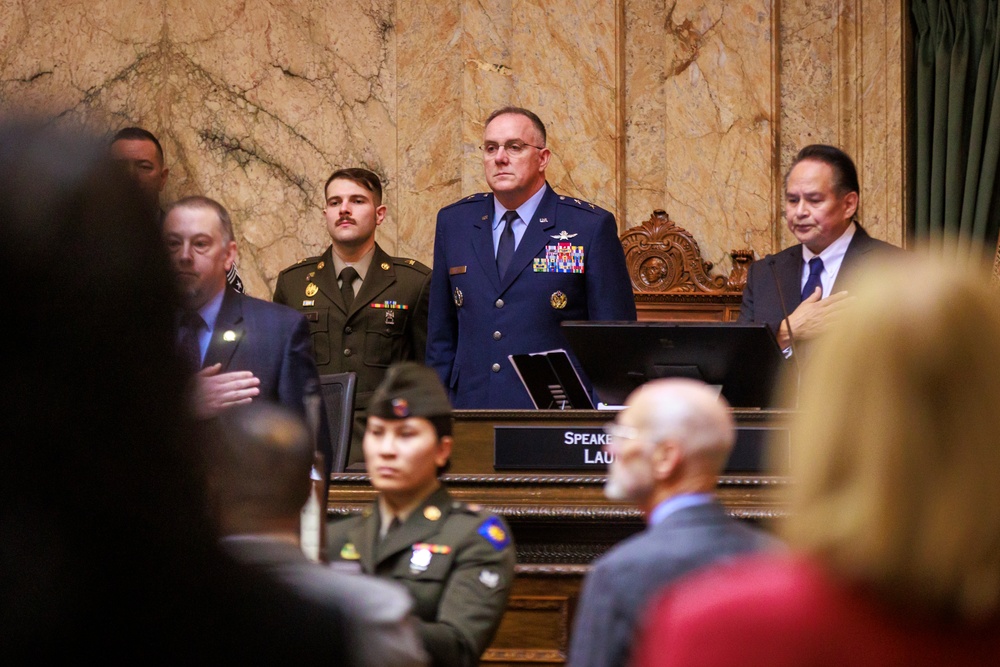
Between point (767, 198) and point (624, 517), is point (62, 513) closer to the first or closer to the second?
point (624, 517)

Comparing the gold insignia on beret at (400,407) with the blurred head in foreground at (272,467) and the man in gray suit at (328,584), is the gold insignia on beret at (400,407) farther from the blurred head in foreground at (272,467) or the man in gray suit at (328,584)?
the man in gray suit at (328,584)

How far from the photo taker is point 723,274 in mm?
6434

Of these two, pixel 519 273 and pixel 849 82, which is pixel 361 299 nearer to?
pixel 519 273

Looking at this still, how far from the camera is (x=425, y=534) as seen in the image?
2592 mm

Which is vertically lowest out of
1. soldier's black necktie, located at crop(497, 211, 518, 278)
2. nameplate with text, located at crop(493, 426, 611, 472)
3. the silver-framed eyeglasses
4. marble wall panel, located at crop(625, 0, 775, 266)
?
nameplate with text, located at crop(493, 426, 611, 472)

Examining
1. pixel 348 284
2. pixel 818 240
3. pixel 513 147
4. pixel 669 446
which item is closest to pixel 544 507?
pixel 669 446

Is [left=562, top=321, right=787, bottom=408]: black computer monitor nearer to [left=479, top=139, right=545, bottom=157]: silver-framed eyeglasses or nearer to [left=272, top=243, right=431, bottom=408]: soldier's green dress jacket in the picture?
[left=479, top=139, right=545, bottom=157]: silver-framed eyeglasses

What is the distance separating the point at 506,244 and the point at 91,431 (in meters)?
4.38

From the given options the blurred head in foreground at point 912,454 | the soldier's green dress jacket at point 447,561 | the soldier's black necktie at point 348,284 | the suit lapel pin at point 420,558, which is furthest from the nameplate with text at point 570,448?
the blurred head in foreground at point 912,454

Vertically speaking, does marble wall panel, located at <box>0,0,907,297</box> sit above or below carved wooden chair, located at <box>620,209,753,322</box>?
above

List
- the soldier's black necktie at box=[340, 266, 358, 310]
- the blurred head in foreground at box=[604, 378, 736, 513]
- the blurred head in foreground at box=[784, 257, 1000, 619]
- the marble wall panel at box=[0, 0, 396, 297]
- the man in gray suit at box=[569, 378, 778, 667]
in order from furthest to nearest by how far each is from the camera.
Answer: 1. the marble wall panel at box=[0, 0, 396, 297]
2. the soldier's black necktie at box=[340, 266, 358, 310]
3. the blurred head in foreground at box=[604, 378, 736, 513]
4. the man in gray suit at box=[569, 378, 778, 667]
5. the blurred head in foreground at box=[784, 257, 1000, 619]

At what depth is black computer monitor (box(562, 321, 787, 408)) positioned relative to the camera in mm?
3412

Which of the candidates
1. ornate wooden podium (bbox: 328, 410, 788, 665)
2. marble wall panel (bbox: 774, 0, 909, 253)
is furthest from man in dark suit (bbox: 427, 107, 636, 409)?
marble wall panel (bbox: 774, 0, 909, 253)

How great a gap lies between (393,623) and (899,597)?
38 centimetres
